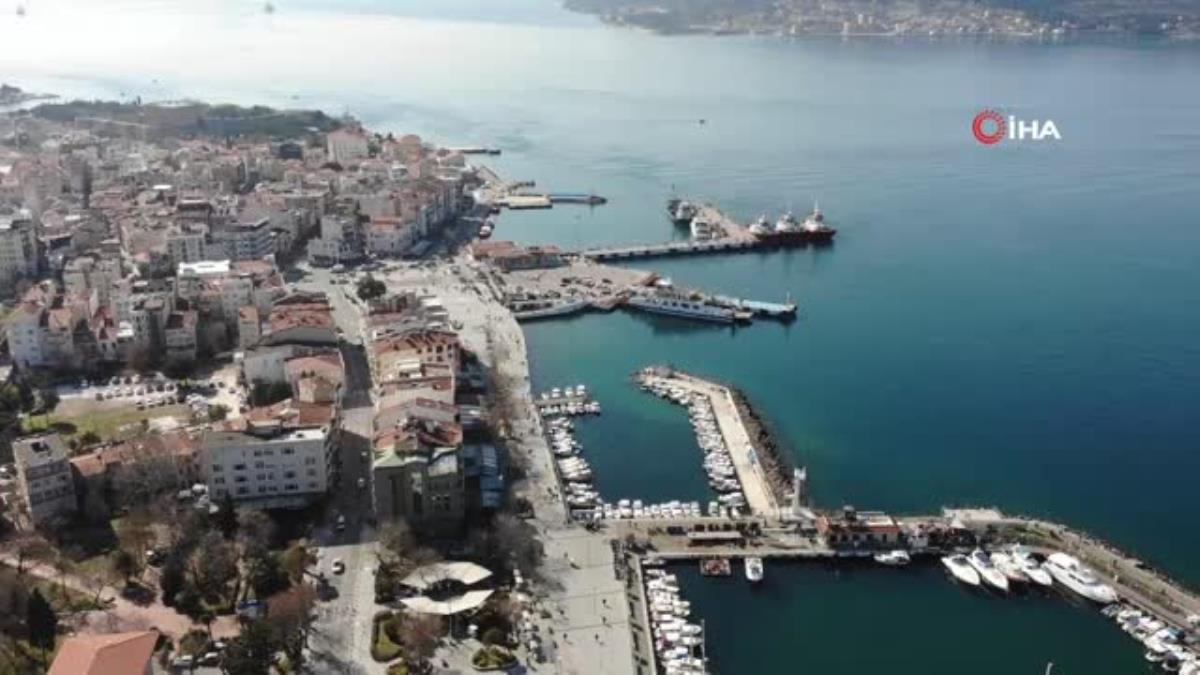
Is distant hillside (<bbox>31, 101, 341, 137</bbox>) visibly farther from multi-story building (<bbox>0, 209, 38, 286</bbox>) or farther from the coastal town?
the coastal town

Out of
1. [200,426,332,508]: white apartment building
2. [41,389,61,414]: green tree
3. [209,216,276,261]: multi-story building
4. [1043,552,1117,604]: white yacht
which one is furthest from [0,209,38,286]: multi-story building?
[1043,552,1117,604]: white yacht

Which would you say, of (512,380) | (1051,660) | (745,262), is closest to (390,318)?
(512,380)

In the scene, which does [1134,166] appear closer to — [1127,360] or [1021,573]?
[1127,360]

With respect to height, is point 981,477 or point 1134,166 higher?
point 1134,166

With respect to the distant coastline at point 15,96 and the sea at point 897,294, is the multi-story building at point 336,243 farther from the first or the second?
the distant coastline at point 15,96

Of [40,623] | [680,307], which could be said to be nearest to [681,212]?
[680,307]

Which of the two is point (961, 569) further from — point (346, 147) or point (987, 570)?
point (346, 147)
